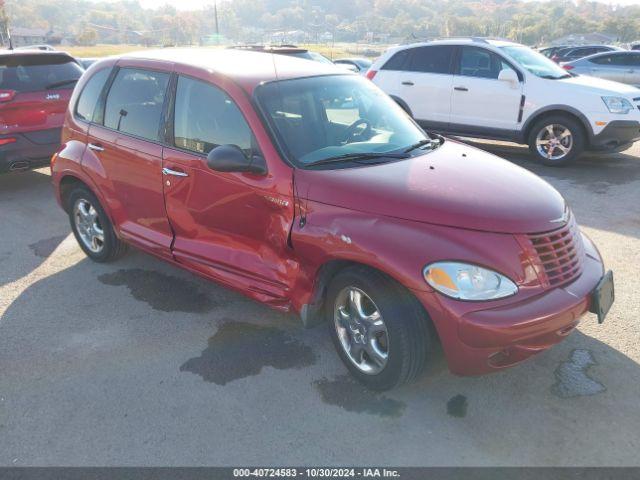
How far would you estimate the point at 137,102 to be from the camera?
13.3 feet

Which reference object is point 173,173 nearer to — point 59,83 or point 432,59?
point 59,83

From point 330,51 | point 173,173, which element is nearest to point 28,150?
point 173,173

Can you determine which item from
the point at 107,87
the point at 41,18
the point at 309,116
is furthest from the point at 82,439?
the point at 41,18

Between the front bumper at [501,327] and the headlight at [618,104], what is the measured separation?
577 cm

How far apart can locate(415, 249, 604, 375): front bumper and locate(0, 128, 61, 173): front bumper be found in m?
5.89

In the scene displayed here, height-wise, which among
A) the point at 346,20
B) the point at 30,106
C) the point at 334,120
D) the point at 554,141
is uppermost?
the point at 334,120

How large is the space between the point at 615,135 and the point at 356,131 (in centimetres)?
547

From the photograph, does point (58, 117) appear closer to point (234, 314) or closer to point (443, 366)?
point (234, 314)

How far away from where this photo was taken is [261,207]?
129 inches

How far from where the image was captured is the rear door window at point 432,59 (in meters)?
8.62

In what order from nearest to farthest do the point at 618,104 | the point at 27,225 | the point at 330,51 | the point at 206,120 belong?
the point at 206,120
the point at 27,225
the point at 618,104
the point at 330,51

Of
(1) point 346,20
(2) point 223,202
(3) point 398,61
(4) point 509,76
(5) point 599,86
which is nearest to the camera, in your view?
(2) point 223,202

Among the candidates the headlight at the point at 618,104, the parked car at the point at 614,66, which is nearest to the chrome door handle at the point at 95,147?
the headlight at the point at 618,104

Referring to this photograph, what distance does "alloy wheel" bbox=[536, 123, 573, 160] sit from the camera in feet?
25.6
